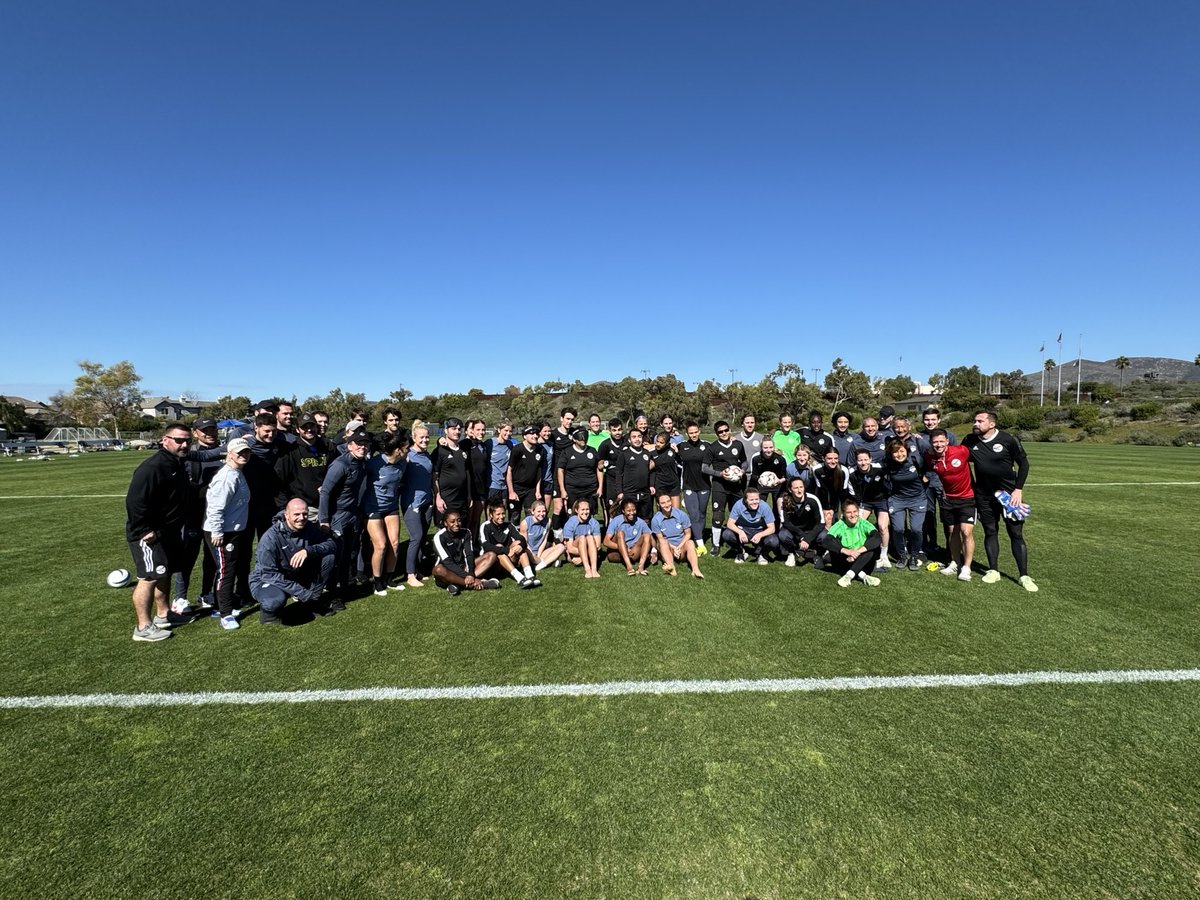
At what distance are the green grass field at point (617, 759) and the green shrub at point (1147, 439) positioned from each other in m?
38.9

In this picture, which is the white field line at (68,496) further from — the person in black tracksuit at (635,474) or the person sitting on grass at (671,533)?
the person sitting on grass at (671,533)

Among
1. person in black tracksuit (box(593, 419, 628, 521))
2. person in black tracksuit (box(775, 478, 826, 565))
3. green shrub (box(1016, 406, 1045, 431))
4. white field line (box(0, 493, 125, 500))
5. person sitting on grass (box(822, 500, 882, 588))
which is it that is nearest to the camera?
person sitting on grass (box(822, 500, 882, 588))

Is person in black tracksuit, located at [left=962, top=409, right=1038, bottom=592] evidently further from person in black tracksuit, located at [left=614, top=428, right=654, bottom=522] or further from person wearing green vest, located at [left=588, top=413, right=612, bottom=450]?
person wearing green vest, located at [left=588, top=413, right=612, bottom=450]

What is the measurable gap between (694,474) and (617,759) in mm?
5433

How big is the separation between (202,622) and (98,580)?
107 inches

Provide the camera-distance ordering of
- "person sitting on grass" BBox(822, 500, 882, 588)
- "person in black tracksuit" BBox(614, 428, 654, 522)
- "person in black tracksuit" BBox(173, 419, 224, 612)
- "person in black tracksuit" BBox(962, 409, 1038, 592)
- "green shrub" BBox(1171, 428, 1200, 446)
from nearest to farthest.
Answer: "person in black tracksuit" BBox(173, 419, 224, 612) → "person in black tracksuit" BBox(962, 409, 1038, 592) → "person sitting on grass" BBox(822, 500, 882, 588) → "person in black tracksuit" BBox(614, 428, 654, 522) → "green shrub" BBox(1171, 428, 1200, 446)

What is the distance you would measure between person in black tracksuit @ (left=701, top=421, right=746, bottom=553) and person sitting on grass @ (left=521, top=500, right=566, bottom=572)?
80.3 inches

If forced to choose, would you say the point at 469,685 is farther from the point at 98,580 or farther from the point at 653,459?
the point at 98,580

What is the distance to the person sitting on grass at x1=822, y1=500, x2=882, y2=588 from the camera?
6.31m

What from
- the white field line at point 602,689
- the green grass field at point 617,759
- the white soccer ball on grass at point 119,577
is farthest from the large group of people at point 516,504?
the white field line at point 602,689

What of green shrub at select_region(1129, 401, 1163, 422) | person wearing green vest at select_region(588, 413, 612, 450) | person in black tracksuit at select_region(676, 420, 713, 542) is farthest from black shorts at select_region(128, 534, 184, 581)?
green shrub at select_region(1129, 401, 1163, 422)

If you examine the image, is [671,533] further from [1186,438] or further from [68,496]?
[1186,438]

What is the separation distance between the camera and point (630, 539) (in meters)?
7.09

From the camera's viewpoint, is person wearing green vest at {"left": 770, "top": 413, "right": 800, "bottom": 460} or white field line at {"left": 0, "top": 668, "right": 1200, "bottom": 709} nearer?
white field line at {"left": 0, "top": 668, "right": 1200, "bottom": 709}
